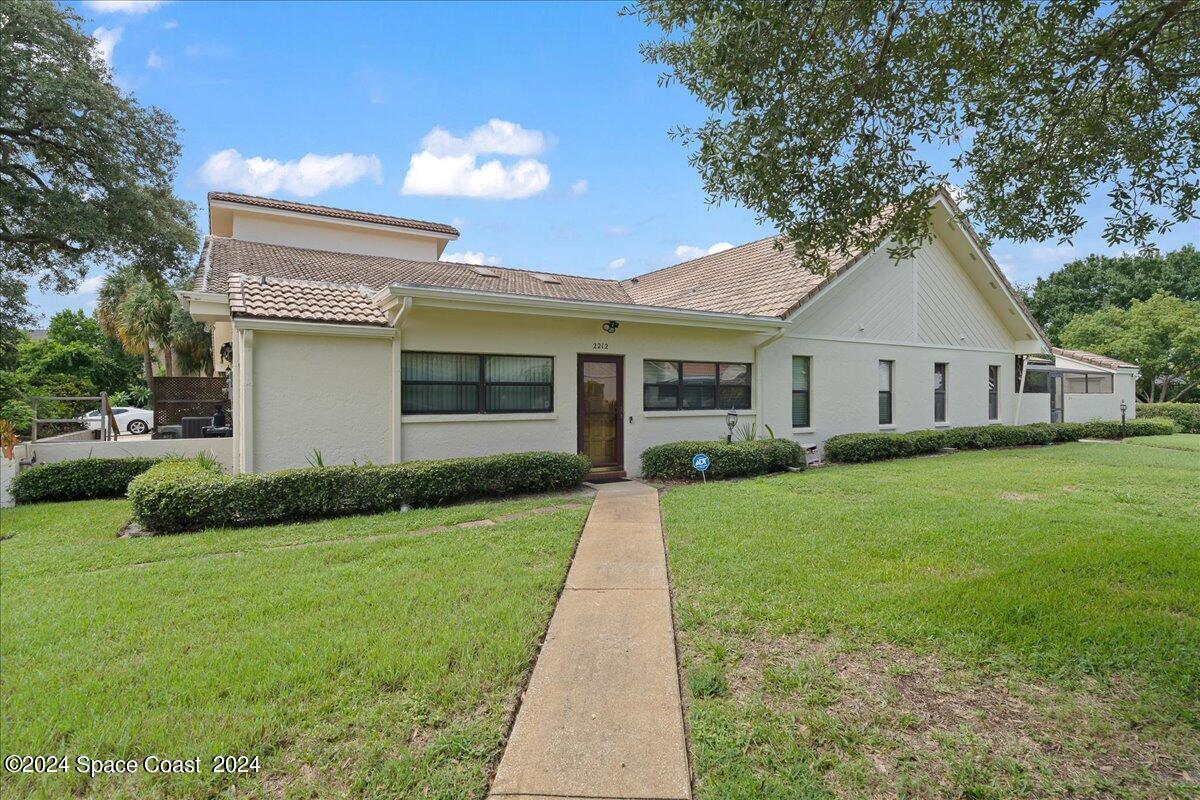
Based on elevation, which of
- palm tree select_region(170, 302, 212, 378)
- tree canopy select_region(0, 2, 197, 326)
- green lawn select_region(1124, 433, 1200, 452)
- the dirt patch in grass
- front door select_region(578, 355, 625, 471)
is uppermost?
tree canopy select_region(0, 2, 197, 326)

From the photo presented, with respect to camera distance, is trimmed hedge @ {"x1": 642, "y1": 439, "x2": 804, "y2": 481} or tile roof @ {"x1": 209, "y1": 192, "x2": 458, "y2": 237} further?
tile roof @ {"x1": 209, "y1": 192, "x2": 458, "y2": 237}

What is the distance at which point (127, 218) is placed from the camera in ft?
42.0

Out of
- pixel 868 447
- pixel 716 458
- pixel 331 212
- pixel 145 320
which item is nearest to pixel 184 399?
pixel 331 212

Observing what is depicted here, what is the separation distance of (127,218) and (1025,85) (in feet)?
55.7

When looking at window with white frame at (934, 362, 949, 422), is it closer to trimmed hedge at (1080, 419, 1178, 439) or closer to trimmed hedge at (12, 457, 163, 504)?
trimmed hedge at (1080, 419, 1178, 439)

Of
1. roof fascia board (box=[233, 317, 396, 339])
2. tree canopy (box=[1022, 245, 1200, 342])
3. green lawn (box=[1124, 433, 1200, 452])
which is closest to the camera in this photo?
roof fascia board (box=[233, 317, 396, 339])

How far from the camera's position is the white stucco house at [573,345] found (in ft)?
27.6

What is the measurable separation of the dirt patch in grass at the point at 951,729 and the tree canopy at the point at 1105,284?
4276 centimetres

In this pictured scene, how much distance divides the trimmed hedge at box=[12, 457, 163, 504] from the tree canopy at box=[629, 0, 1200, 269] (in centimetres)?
1078

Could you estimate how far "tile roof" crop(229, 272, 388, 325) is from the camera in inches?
315

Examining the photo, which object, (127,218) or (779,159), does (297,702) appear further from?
(127,218)

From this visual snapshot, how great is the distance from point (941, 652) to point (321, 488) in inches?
281

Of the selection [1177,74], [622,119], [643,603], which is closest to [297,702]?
[643,603]

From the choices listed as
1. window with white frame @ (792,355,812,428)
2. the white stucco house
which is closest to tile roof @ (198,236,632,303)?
the white stucco house
